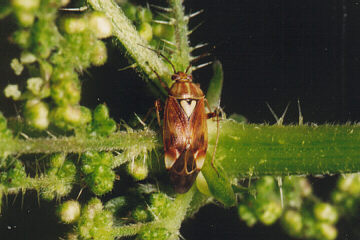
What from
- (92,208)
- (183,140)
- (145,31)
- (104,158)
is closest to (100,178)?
(104,158)

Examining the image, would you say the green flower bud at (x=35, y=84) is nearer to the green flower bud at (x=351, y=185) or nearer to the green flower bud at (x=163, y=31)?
the green flower bud at (x=163, y=31)

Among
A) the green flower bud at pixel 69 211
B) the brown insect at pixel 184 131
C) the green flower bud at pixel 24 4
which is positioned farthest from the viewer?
the brown insect at pixel 184 131

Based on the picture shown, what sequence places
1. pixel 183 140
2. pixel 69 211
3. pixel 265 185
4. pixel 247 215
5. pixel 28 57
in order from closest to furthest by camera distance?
pixel 28 57 < pixel 69 211 < pixel 183 140 < pixel 265 185 < pixel 247 215

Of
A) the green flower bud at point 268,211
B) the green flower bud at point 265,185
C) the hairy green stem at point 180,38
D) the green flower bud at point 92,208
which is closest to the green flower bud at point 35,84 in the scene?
the green flower bud at point 92,208

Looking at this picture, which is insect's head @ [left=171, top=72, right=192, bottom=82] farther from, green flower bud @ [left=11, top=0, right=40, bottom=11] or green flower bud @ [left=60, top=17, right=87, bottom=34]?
green flower bud @ [left=11, top=0, right=40, bottom=11]

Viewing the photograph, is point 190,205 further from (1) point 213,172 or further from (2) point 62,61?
(2) point 62,61

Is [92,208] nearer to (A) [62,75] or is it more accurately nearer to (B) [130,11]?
(A) [62,75]
